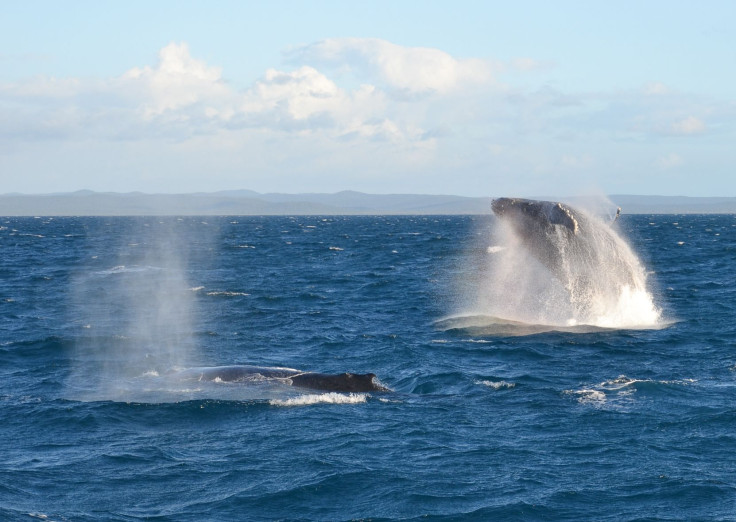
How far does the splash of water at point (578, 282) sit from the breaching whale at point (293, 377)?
9315 millimetres

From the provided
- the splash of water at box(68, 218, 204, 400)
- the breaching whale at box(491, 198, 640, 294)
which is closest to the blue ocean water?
the splash of water at box(68, 218, 204, 400)

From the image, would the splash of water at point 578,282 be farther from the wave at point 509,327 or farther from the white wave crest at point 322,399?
the white wave crest at point 322,399

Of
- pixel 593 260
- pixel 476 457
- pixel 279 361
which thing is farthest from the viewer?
pixel 593 260

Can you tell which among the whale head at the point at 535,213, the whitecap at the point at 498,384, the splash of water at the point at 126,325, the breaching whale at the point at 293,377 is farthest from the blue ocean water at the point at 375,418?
the whale head at the point at 535,213

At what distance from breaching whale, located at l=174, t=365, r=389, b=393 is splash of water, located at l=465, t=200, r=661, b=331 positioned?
9.32m

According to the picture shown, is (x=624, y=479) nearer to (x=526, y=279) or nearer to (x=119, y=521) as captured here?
(x=119, y=521)

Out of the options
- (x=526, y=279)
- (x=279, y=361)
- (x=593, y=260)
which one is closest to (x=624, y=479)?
(x=279, y=361)

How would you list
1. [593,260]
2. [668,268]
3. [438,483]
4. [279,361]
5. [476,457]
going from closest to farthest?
[438,483] < [476,457] < [279,361] < [593,260] < [668,268]

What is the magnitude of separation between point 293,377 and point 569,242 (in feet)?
36.3

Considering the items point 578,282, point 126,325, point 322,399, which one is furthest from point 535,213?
point 126,325

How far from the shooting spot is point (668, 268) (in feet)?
186

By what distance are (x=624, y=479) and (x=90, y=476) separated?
28.5 ft

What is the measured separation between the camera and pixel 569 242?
28656 millimetres

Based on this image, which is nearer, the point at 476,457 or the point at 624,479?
the point at 624,479
